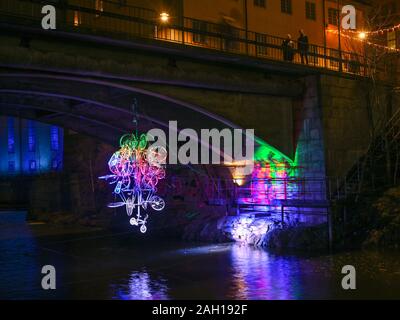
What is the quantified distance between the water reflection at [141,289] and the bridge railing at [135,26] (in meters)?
9.00

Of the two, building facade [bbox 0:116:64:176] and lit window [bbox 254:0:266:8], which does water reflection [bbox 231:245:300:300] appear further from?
building facade [bbox 0:116:64:176]

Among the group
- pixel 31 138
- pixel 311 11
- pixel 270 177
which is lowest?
pixel 270 177

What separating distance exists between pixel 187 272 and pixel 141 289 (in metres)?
3.28

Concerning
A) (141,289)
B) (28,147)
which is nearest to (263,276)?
(141,289)

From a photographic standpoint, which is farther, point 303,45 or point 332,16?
point 332,16

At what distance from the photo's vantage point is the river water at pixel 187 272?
54.6ft

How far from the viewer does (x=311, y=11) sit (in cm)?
3806

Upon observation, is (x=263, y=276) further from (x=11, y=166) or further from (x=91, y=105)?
(x=11, y=166)

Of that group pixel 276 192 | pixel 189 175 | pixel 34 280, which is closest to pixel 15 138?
pixel 189 175

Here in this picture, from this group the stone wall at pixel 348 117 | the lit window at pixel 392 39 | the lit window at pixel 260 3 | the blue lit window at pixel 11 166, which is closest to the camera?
the stone wall at pixel 348 117

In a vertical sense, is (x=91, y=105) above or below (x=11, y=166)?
above

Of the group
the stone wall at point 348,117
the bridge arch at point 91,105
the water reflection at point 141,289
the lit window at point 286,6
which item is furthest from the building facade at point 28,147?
the water reflection at point 141,289

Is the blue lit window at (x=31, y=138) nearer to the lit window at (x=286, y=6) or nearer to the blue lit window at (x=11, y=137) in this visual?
the blue lit window at (x=11, y=137)
